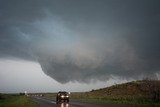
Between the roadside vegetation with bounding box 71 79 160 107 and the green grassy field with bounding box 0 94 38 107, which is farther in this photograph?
the roadside vegetation with bounding box 71 79 160 107

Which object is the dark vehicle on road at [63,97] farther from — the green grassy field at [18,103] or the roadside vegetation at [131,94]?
the roadside vegetation at [131,94]

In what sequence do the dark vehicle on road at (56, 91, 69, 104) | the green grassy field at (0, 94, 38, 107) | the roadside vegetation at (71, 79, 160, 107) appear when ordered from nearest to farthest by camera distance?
1. the green grassy field at (0, 94, 38, 107)
2. the roadside vegetation at (71, 79, 160, 107)
3. the dark vehicle on road at (56, 91, 69, 104)

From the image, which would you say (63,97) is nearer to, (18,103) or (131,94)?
(18,103)

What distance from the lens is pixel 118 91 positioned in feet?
358

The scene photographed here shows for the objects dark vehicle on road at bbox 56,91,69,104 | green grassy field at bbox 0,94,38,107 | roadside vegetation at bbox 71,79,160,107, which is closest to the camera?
green grassy field at bbox 0,94,38,107

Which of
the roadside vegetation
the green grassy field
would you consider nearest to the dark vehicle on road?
the green grassy field

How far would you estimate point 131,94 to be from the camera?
95688mm

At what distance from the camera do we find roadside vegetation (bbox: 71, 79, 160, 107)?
192 feet

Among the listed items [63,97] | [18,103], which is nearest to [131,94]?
[63,97]

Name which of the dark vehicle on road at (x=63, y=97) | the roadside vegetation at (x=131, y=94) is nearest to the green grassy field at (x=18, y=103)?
the dark vehicle on road at (x=63, y=97)

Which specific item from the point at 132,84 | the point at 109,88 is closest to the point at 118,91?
the point at 132,84

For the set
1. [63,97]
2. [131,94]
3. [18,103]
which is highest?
[131,94]

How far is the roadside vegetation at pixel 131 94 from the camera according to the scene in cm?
5846

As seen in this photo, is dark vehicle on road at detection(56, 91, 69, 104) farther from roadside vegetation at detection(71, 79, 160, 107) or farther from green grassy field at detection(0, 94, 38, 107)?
roadside vegetation at detection(71, 79, 160, 107)
